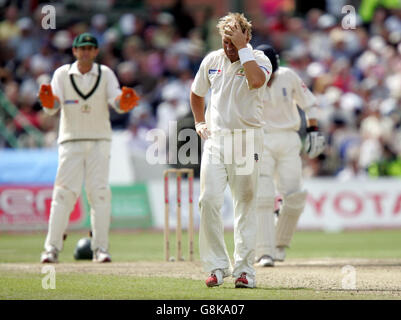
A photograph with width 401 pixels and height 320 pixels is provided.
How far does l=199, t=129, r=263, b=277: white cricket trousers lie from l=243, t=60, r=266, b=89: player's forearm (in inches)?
18.2

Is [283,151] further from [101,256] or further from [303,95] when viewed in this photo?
[101,256]

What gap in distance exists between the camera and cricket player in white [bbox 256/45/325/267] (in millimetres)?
10680

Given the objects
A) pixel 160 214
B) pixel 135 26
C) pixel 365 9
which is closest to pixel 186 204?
pixel 160 214

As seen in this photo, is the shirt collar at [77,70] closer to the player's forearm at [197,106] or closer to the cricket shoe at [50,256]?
the cricket shoe at [50,256]

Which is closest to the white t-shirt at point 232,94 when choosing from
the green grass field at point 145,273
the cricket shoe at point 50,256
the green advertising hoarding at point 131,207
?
the green grass field at point 145,273

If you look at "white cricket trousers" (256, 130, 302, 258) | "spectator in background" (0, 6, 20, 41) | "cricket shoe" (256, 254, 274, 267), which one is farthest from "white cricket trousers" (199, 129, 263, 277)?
"spectator in background" (0, 6, 20, 41)

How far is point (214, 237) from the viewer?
8156 millimetres

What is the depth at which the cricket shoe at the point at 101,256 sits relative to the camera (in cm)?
1095

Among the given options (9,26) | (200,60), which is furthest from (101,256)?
(9,26)

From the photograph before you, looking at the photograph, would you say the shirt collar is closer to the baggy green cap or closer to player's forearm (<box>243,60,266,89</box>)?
the baggy green cap

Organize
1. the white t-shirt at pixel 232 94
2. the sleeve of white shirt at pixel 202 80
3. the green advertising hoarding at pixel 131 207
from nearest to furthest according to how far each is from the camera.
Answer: the white t-shirt at pixel 232 94, the sleeve of white shirt at pixel 202 80, the green advertising hoarding at pixel 131 207

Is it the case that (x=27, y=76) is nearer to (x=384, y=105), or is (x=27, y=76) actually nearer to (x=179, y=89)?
(x=179, y=89)

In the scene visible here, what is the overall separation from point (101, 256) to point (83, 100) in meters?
1.88
